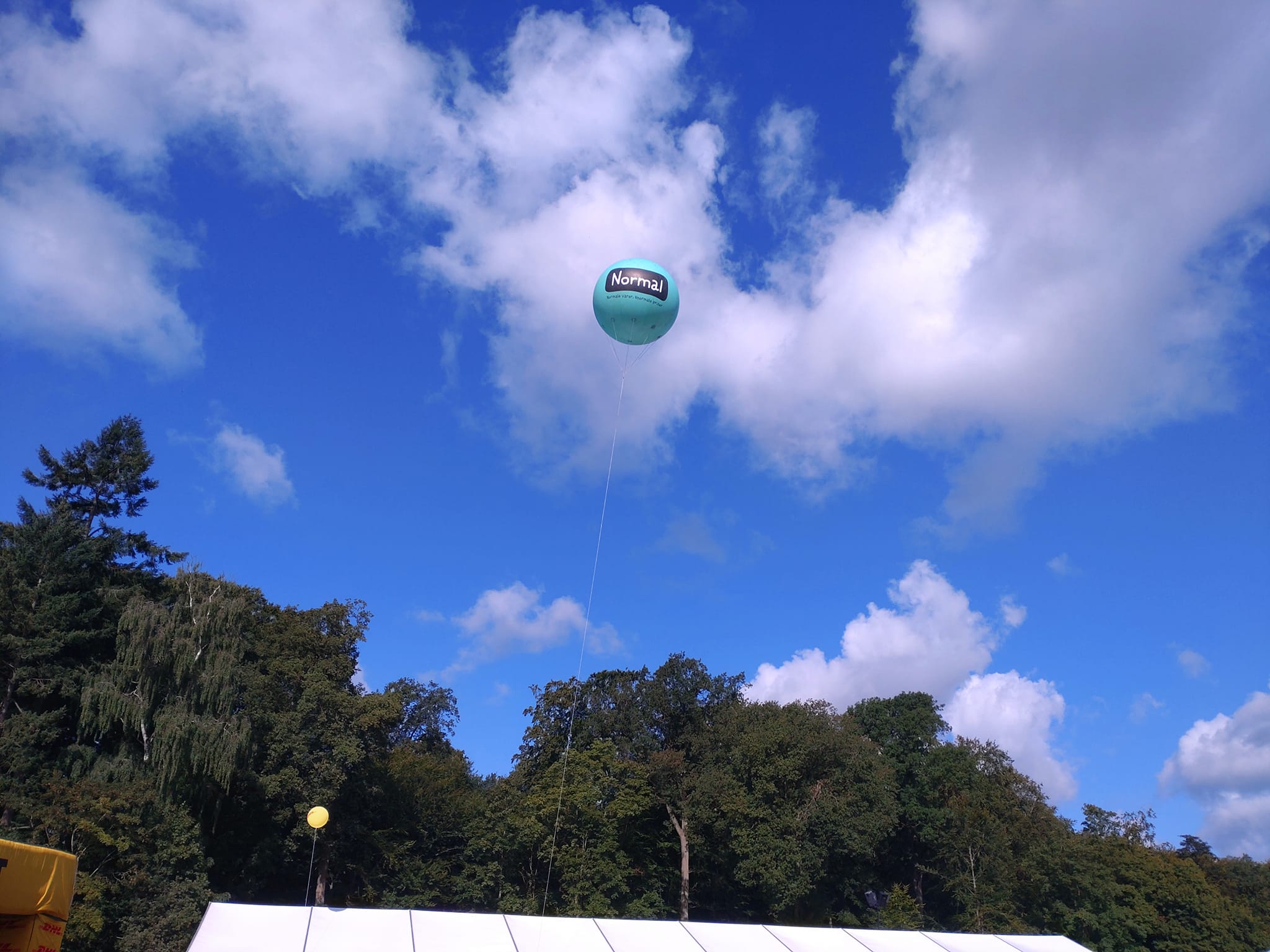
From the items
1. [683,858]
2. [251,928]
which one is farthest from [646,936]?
[683,858]

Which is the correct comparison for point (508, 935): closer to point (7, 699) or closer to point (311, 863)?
point (311, 863)

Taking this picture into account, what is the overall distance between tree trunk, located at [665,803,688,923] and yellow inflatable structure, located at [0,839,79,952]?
4481 cm

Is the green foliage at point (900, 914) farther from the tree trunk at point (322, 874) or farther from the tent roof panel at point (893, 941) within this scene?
the tent roof panel at point (893, 941)

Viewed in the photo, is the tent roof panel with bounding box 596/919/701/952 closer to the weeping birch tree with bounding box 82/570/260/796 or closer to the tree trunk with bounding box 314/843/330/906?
the weeping birch tree with bounding box 82/570/260/796

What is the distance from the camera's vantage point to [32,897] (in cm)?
1020

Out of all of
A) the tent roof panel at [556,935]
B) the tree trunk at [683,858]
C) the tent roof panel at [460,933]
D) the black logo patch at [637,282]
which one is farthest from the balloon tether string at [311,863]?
the tree trunk at [683,858]

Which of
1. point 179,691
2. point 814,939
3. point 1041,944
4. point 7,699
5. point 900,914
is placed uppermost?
point 179,691

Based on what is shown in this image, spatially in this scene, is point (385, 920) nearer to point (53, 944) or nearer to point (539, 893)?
point (53, 944)

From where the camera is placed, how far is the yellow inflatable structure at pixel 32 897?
32.3ft

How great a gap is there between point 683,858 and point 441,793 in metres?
15.8

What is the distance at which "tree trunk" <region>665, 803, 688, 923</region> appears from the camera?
5138 centimetres

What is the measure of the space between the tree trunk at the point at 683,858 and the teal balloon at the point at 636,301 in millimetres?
38399

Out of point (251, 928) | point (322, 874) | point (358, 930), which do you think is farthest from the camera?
point (322, 874)

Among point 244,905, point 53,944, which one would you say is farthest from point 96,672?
point 53,944
